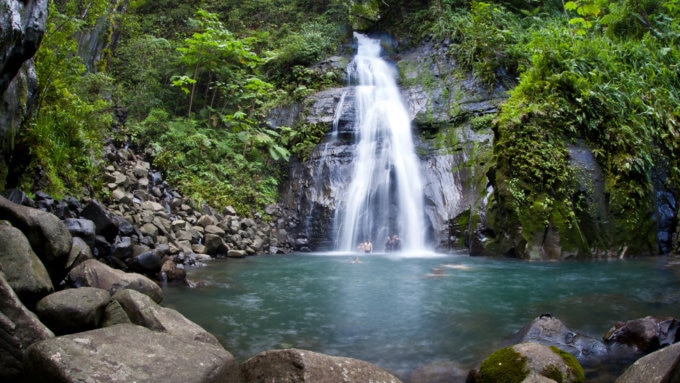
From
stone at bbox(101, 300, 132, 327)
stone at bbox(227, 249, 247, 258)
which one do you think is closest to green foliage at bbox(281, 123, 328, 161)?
stone at bbox(227, 249, 247, 258)

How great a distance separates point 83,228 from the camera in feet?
23.1

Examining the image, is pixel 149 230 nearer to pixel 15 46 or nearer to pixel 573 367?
pixel 15 46

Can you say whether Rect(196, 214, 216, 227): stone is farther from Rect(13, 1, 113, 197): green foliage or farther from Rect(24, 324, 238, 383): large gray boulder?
Rect(24, 324, 238, 383): large gray boulder

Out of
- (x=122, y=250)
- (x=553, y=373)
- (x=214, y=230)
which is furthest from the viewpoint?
(x=214, y=230)

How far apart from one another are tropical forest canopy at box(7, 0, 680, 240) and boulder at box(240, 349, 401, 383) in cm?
622

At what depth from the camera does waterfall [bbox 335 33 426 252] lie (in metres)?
14.5

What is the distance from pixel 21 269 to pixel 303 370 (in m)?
3.14

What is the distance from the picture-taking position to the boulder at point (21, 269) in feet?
13.6

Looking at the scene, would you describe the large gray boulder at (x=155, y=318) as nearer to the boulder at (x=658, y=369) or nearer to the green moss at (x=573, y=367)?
the green moss at (x=573, y=367)

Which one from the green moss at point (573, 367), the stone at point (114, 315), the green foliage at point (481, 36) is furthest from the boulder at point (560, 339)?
the green foliage at point (481, 36)

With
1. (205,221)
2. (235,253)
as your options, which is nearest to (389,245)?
(235,253)

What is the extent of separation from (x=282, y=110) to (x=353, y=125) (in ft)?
10.7

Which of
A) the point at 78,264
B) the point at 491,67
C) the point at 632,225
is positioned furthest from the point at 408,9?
the point at 78,264

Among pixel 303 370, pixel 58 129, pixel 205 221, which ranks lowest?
pixel 303 370
